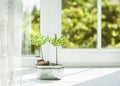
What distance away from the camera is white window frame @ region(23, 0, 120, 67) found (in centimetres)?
358

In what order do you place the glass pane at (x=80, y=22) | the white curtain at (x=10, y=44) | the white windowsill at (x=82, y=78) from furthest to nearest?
the glass pane at (x=80, y=22)
the white windowsill at (x=82, y=78)
the white curtain at (x=10, y=44)

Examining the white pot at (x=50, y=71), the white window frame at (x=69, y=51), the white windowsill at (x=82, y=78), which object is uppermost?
the white window frame at (x=69, y=51)

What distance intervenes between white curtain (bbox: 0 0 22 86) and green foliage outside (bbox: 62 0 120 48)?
145 centimetres

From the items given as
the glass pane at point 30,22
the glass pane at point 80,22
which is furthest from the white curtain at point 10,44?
the glass pane at point 80,22

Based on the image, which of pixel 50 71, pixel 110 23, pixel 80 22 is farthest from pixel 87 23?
pixel 50 71

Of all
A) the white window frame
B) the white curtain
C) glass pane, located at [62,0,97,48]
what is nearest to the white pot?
the white curtain

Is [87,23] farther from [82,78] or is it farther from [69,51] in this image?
[82,78]

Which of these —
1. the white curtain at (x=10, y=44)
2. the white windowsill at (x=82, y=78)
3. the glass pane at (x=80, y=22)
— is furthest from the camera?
the glass pane at (x=80, y=22)

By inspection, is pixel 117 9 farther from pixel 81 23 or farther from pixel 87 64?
pixel 87 64

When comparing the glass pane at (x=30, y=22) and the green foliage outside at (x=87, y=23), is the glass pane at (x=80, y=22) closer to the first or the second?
the green foliage outside at (x=87, y=23)

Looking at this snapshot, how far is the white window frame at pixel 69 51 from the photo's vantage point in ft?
11.7

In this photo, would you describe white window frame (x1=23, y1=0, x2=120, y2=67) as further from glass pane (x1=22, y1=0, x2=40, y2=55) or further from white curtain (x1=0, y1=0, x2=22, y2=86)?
white curtain (x1=0, y1=0, x2=22, y2=86)

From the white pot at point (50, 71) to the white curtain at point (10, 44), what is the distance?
1.87 feet

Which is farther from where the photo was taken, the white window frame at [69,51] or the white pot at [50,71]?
the white window frame at [69,51]
